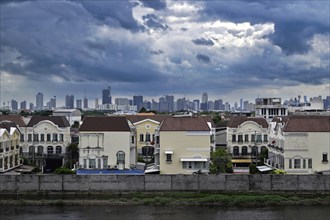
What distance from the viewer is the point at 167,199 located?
3925cm

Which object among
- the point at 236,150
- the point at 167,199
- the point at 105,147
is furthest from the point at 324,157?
the point at 105,147

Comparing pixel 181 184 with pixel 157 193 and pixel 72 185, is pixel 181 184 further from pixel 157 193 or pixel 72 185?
pixel 72 185

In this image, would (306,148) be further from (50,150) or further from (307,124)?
(50,150)

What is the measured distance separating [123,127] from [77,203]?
33.5ft

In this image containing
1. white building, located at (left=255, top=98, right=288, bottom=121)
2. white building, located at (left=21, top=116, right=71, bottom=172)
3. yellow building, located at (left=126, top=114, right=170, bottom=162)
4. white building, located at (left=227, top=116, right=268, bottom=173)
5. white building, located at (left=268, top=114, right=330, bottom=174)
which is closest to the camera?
white building, located at (left=268, top=114, right=330, bottom=174)

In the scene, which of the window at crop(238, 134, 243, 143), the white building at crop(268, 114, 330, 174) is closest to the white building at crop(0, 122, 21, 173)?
the window at crop(238, 134, 243, 143)

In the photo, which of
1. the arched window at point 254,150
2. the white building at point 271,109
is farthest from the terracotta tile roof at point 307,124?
the white building at point 271,109

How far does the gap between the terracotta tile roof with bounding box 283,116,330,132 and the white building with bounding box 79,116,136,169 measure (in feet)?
48.1

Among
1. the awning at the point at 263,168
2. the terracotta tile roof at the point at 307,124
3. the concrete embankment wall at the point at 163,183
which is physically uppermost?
the terracotta tile roof at the point at 307,124

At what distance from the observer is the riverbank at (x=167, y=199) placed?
38.8m

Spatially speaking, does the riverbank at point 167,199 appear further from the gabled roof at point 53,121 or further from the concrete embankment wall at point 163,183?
the gabled roof at point 53,121

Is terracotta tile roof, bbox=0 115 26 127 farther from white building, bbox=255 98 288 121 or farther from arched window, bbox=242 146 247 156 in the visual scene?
white building, bbox=255 98 288 121

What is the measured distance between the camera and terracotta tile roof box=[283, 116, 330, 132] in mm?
45156

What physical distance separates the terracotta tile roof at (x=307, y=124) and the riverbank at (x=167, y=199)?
21.6 ft
